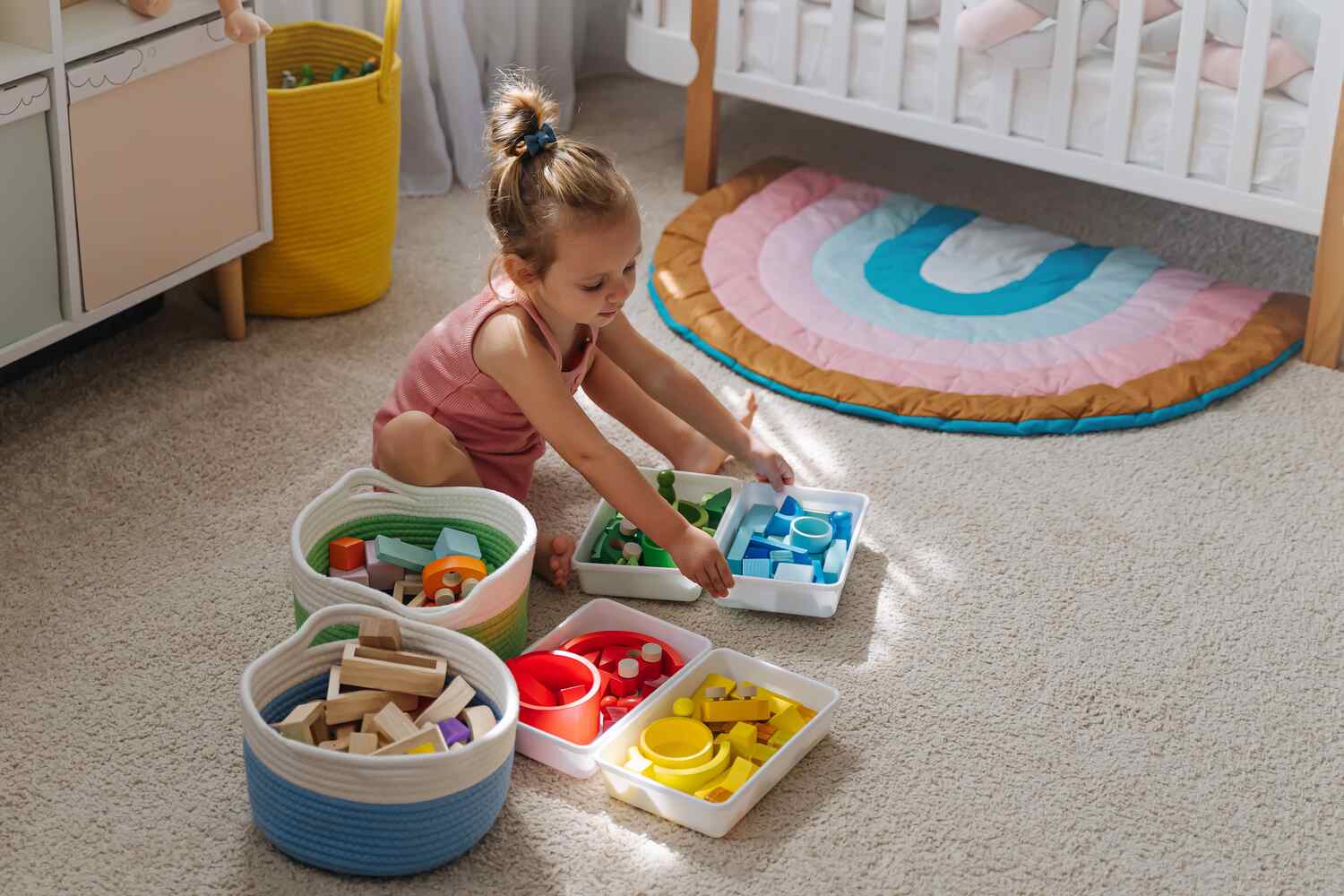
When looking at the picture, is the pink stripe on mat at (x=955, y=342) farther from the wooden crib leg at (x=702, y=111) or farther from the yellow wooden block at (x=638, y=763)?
the yellow wooden block at (x=638, y=763)

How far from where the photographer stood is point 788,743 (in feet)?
4.79

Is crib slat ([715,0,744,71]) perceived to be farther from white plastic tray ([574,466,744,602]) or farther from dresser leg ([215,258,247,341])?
white plastic tray ([574,466,744,602])

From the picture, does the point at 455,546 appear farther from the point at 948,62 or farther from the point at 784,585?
the point at 948,62

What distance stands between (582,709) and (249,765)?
0.32 metres

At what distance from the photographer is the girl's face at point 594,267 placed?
160cm

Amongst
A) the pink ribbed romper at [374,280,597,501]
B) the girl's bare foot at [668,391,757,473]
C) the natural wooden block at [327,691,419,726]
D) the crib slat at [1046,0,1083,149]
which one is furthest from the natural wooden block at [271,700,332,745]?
the crib slat at [1046,0,1083,149]

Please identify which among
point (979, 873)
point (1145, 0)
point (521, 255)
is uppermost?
point (1145, 0)

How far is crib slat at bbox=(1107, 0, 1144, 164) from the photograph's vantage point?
225cm

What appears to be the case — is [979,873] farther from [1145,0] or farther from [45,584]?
[1145,0]

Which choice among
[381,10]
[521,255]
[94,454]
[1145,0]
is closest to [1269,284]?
[1145,0]

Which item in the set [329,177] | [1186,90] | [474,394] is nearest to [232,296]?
[329,177]

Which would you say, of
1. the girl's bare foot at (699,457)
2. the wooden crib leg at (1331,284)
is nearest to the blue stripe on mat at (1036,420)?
the wooden crib leg at (1331,284)

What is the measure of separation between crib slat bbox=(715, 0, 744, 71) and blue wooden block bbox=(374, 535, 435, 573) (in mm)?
1332

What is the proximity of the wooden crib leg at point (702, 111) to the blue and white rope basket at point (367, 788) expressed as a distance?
4.95 feet
